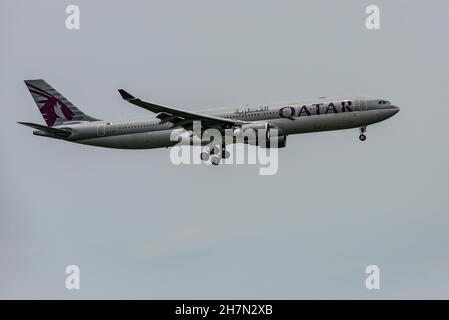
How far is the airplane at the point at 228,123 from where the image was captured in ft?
212

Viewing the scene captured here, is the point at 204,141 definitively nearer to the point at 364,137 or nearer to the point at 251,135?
the point at 251,135

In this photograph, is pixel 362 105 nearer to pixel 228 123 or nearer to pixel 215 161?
pixel 228 123

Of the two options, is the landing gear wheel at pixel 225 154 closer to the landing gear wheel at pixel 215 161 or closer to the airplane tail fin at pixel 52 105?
the landing gear wheel at pixel 215 161

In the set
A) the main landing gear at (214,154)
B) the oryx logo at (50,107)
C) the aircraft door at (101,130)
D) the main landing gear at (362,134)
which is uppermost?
the oryx logo at (50,107)

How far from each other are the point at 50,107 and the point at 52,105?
0.71 feet

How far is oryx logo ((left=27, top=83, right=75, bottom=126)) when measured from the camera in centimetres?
7256

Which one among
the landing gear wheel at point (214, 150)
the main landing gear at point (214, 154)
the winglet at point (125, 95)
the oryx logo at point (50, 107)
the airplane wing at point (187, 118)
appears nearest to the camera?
the winglet at point (125, 95)

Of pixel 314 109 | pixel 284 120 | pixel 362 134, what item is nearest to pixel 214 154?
pixel 284 120

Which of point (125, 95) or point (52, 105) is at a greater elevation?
point (52, 105)

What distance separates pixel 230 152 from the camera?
6756 centimetres

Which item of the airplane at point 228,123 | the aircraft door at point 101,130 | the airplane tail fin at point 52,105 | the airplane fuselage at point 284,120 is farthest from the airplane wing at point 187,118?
the airplane tail fin at point 52,105

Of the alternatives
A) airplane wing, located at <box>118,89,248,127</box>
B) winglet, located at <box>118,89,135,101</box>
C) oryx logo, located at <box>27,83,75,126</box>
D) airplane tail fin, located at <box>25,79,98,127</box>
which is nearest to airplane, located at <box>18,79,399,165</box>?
airplane wing, located at <box>118,89,248,127</box>

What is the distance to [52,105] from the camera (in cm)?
7362

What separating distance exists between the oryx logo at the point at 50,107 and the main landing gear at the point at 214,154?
1156cm
